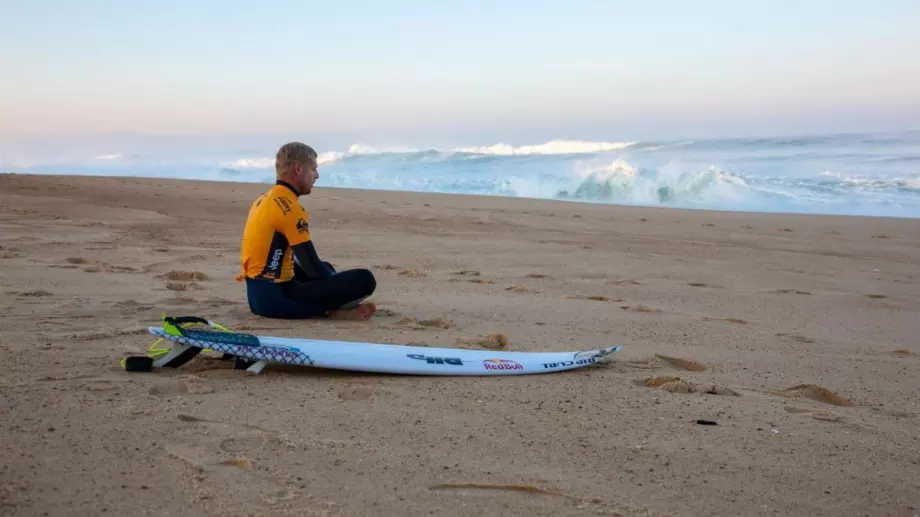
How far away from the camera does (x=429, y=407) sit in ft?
10.7

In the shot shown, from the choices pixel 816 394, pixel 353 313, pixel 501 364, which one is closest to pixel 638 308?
pixel 353 313

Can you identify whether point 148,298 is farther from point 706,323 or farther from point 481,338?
point 706,323

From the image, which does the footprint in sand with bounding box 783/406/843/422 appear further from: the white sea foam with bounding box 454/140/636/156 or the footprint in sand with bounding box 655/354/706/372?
the white sea foam with bounding box 454/140/636/156

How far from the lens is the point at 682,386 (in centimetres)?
361

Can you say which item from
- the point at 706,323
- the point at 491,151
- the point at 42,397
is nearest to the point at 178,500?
the point at 42,397

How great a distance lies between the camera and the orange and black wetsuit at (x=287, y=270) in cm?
475

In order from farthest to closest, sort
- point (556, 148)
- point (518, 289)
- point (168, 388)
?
point (556, 148) < point (518, 289) < point (168, 388)

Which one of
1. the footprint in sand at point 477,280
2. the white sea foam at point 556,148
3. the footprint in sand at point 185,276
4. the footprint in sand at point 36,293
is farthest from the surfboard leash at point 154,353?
the white sea foam at point 556,148

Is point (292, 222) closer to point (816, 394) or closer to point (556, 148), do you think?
point (816, 394)

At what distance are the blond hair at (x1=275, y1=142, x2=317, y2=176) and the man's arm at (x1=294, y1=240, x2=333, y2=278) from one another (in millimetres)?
441

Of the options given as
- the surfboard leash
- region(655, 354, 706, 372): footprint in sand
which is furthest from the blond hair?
region(655, 354, 706, 372): footprint in sand

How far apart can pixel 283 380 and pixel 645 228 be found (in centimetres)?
908

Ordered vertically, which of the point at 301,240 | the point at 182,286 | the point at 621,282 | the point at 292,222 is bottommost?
the point at 621,282

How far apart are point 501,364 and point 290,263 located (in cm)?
171
